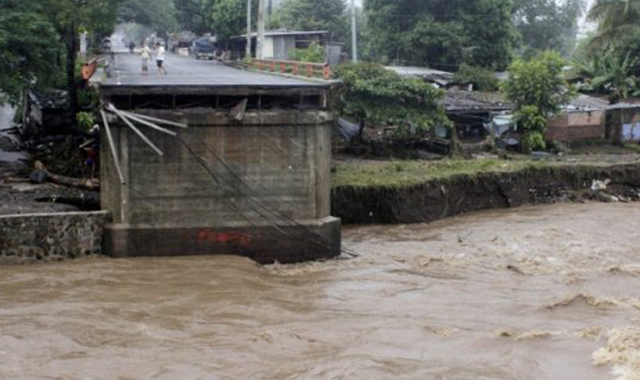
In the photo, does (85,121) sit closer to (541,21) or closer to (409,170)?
(409,170)

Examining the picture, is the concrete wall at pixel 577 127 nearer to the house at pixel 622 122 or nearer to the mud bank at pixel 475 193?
A: the house at pixel 622 122

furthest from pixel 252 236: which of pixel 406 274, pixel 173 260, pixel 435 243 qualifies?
pixel 435 243

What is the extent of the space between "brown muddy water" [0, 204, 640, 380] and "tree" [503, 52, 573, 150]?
543 inches

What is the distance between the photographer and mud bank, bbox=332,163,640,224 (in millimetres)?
31844

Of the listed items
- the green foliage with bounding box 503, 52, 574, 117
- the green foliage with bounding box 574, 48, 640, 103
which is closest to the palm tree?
the green foliage with bounding box 574, 48, 640, 103

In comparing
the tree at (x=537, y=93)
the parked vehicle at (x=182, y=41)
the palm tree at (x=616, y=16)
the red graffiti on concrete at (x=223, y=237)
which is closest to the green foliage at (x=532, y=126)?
the tree at (x=537, y=93)

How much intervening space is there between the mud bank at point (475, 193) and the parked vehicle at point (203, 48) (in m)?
25.3

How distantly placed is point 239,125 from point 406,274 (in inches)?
250

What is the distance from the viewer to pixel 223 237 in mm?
25344

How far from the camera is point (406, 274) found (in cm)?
2412

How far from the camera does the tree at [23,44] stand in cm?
2742

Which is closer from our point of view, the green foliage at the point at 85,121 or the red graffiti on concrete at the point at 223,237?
the red graffiti on concrete at the point at 223,237

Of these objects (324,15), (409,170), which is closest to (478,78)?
(409,170)

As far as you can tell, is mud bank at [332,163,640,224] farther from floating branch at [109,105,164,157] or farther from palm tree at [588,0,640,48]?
palm tree at [588,0,640,48]
